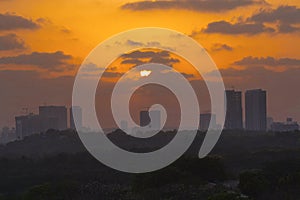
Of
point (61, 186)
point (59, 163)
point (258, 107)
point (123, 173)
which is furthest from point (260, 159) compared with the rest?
point (258, 107)

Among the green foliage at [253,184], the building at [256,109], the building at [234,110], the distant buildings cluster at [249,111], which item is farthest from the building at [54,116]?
the green foliage at [253,184]

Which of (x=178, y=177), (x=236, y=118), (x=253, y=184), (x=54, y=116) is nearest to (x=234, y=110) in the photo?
(x=236, y=118)

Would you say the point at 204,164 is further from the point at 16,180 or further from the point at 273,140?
the point at 273,140

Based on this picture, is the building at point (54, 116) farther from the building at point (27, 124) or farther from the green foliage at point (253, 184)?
the green foliage at point (253, 184)

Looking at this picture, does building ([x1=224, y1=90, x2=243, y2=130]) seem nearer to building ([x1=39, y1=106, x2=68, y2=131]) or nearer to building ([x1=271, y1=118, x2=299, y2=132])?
building ([x1=271, y1=118, x2=299, y2=132])

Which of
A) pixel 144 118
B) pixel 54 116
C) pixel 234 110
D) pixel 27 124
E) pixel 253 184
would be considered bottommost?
pixel 253 184

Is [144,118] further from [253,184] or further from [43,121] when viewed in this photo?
[253,184]
